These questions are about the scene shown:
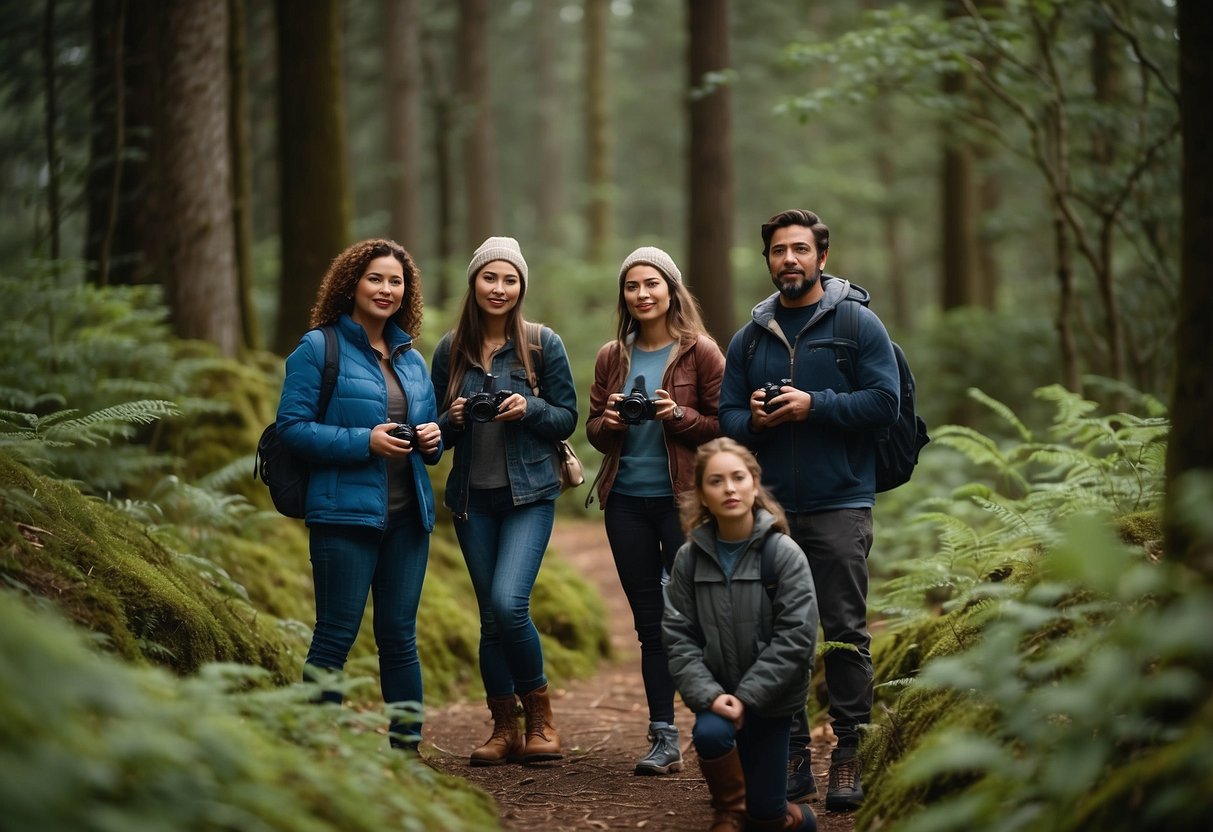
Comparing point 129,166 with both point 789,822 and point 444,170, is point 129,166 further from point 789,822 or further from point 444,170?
point 444,170

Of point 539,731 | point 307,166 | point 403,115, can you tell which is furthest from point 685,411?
point 403,115

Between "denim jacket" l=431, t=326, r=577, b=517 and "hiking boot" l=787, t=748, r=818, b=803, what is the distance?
1.69 meters

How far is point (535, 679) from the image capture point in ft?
17.3

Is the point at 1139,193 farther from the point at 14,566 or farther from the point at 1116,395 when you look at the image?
the point at 14,566

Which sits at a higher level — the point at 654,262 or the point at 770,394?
the point at 654,262

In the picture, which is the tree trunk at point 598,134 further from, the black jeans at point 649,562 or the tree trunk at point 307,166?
the black jeans at point 649,562

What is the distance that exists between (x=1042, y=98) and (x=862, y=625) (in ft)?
21.9

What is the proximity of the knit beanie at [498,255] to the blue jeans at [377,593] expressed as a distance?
49.3 inches

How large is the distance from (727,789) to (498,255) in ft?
8.90

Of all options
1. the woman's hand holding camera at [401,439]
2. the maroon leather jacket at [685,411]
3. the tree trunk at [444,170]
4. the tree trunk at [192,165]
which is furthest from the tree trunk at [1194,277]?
the tree trunk at [444,170]

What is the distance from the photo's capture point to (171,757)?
2492 millimetres

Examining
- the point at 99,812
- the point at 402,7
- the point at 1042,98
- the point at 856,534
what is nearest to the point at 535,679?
the point at 856,534

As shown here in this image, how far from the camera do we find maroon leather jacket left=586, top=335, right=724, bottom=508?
5.05m

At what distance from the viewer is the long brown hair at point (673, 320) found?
5219 millimetres
